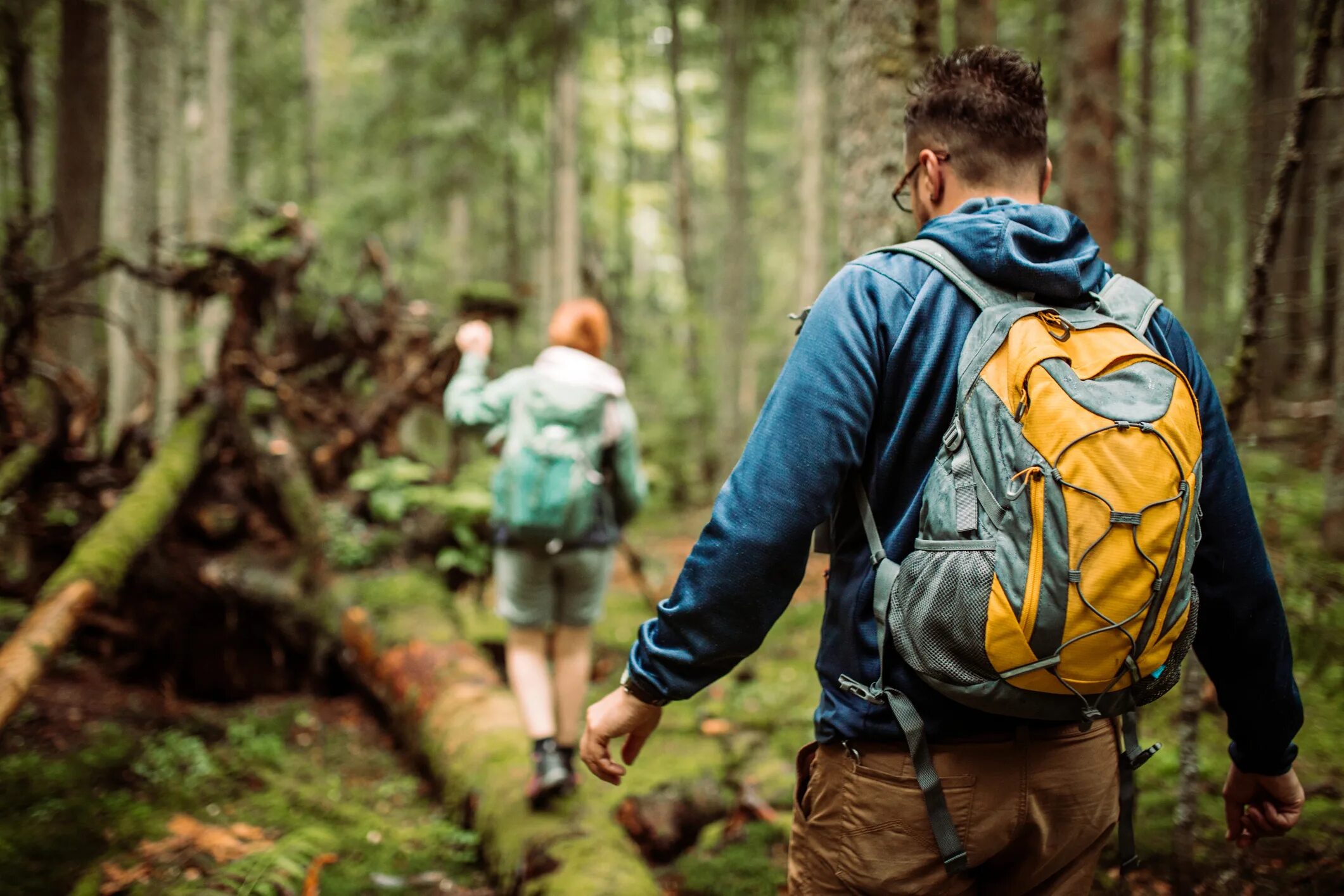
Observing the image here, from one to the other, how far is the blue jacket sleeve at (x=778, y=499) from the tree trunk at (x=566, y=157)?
999 cm

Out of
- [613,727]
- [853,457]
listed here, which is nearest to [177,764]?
Result: [613,727]

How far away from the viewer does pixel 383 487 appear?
21.5 feet

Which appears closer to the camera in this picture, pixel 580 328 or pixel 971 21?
pixel 580 328

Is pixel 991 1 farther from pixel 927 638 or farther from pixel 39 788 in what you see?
pixel 39 788

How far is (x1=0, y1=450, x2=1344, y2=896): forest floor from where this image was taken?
3.17 metres

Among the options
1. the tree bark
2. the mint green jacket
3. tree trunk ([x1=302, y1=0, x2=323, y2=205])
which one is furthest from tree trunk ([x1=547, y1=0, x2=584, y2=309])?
the tree bark

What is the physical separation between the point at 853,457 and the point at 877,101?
2740 mm

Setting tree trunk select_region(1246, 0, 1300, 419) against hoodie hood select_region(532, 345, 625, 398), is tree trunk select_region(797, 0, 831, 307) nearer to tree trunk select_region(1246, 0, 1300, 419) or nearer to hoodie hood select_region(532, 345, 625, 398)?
tree trunk select_region(1246, 0, 1300, 419)

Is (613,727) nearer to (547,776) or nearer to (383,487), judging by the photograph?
(547,776)

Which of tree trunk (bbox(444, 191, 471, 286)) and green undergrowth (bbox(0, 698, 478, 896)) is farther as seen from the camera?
tree trunk (bbox(444, 191, 471, 286))

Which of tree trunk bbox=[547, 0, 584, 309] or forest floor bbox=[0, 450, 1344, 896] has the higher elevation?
tree trunk bbox=[547, 0, 584, 309]

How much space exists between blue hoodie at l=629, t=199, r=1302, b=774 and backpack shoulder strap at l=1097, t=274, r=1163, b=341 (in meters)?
0.04

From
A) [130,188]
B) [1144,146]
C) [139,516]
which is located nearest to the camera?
[139,516]

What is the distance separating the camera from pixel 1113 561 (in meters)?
1.44
